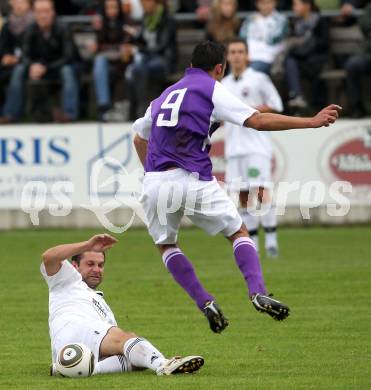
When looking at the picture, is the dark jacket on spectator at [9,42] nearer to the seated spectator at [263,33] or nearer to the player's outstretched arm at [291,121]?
the seated spectator at [263,33]

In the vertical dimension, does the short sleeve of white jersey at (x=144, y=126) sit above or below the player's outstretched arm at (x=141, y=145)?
above

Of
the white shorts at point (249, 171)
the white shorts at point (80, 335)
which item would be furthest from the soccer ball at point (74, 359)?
the white shorts at point (249, 171)

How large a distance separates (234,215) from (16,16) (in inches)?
511

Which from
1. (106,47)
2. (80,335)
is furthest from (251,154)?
(80,335)

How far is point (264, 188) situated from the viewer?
53.4ft

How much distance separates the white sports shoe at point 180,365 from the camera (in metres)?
8.30

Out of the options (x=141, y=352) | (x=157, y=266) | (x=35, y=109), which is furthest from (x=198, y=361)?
(x=35, y=109)

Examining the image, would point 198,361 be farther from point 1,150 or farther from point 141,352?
point 1,150

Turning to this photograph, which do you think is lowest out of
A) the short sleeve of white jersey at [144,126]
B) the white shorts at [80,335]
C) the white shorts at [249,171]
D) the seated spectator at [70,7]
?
the white shorts at [249,171]

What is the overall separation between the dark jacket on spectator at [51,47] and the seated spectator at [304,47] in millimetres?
3627

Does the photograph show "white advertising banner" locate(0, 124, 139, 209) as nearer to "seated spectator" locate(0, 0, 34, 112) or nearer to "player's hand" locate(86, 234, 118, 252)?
"seated spectator" locate(0, 0, 34, 112)

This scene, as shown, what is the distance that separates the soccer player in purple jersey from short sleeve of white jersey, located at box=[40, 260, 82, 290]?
0.94 m

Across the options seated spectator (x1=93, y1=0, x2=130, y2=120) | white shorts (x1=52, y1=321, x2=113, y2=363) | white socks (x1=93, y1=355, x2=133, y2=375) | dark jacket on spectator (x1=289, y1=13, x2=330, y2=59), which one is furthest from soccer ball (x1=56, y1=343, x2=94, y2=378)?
dark jacket on spectator (x1=289, y1=13, x2=330, y2=59)

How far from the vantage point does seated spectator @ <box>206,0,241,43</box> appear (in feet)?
65.6
